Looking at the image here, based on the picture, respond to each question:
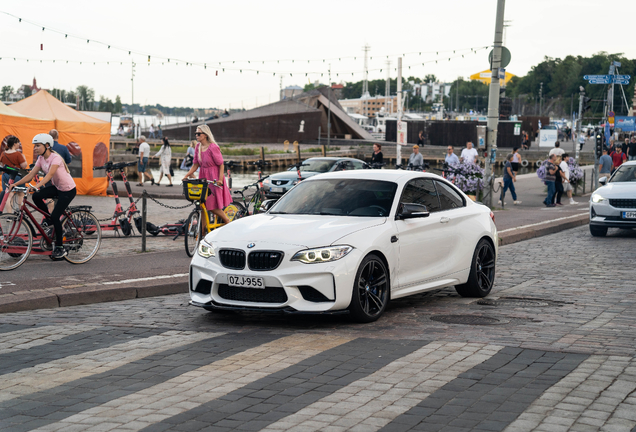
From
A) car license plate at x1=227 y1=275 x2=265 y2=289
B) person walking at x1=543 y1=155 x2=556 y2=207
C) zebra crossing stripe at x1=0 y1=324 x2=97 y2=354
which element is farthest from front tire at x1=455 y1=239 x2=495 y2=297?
person walking at x1=543 y1=155 x2=556 y2=207

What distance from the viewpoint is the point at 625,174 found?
60.1 ft

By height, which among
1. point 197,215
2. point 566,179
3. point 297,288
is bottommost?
point 297,288

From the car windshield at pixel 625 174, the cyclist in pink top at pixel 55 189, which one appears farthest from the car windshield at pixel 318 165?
the cyclist in pink top at pixel 55 189

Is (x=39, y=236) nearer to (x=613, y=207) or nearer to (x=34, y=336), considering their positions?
(x=34, y=336)

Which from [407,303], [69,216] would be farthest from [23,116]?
[407,303]

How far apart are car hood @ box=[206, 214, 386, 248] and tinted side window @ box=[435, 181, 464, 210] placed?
1.37 metres

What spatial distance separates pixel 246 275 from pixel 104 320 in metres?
1.77

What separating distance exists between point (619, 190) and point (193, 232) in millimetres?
9612

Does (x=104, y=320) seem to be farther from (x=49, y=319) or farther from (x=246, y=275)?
(x=246, y=275)

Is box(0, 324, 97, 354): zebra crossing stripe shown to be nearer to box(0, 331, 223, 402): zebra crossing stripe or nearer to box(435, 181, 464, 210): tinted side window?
box(0, 331, 223, 402): zebra crossing stripe

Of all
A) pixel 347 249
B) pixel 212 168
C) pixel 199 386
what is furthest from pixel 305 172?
pixel 199 386

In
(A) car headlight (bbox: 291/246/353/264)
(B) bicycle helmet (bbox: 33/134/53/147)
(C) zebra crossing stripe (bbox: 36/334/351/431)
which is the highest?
(B) bicycle helmet (bbox: 33/134/53/147)

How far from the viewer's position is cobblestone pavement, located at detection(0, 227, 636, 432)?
4934 mm

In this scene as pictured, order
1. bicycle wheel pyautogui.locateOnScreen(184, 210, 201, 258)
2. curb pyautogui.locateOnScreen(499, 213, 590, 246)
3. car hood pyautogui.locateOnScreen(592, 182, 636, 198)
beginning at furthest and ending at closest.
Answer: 1. car hood pyautogui.locateOnScreen(592, 182, 636, 198)
2. curb pyautogui.locateOnScreen(499, 213, 590, 246)
3. bicycle wheel pyautogui.locateOnScreen(184, 210, 201, 258)
